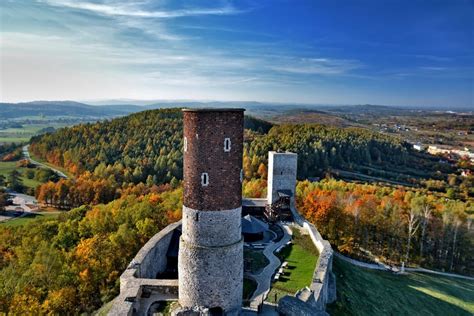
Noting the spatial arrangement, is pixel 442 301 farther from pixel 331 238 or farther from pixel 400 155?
pixel 400 155

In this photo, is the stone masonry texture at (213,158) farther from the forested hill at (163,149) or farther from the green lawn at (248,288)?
the forested hill at (163,149)

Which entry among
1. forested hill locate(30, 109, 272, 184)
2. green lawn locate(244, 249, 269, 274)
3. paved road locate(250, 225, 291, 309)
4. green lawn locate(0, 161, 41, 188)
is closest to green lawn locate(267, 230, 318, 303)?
paved road locate(250, 225, 291, 309)

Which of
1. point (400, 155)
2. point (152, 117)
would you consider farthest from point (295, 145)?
point (152, 117)

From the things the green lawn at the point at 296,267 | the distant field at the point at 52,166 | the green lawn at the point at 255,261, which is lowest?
the distant field at the point at 52,166

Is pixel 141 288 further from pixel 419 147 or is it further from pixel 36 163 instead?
pixel 419 147

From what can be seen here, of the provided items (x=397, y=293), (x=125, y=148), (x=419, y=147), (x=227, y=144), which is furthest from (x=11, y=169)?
(x=419, y=147)

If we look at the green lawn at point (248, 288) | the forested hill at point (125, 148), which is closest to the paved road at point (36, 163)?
the forested hill at point (125, 148)

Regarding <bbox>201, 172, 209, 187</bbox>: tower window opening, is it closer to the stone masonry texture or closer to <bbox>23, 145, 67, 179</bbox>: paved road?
the stone masonry texture
